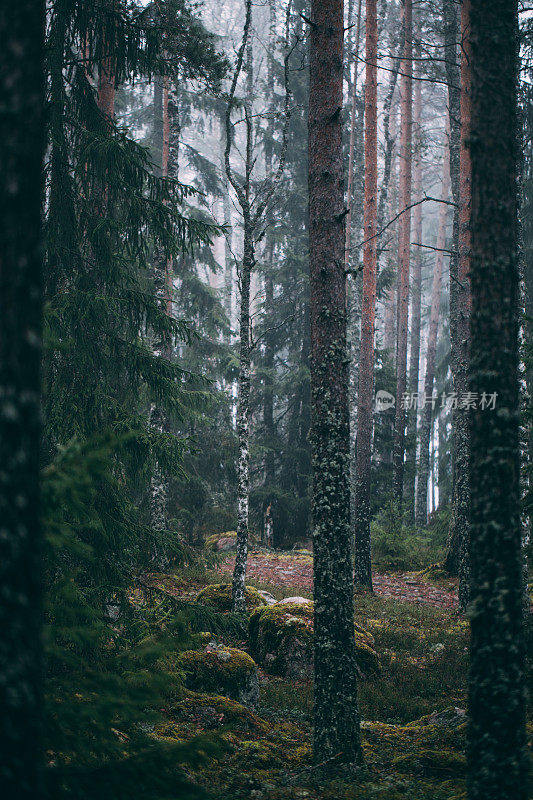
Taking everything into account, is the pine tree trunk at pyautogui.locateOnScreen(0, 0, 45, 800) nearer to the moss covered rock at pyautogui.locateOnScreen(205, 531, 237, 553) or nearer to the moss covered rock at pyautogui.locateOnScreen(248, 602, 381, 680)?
the moss covered rock at pyautogui.locateOnScreen(248, 602, 381, 680)

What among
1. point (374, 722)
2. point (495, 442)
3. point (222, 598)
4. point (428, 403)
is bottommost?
point (374, 722)

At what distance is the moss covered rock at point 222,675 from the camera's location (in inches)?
257

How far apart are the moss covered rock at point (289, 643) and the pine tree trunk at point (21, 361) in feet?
23.9

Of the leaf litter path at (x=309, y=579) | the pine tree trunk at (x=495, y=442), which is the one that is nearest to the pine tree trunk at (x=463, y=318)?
the leaf litter path at (x=309, y=579)

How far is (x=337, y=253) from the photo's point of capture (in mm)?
5805

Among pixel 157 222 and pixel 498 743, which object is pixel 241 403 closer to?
pixel 157 222

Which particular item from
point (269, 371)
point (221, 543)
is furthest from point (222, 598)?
point (269, 371)

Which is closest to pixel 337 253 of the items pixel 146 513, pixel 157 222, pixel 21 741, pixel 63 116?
pixel 157 222

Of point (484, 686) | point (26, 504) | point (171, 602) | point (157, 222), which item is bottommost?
point (171, 602)

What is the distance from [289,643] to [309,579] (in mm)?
5068

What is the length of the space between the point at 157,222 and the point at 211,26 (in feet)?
115

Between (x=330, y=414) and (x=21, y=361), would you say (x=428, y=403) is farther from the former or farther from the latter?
(x=21, y=361)

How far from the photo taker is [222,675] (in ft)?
21.7

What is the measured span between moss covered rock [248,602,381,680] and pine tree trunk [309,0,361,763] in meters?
3.22
